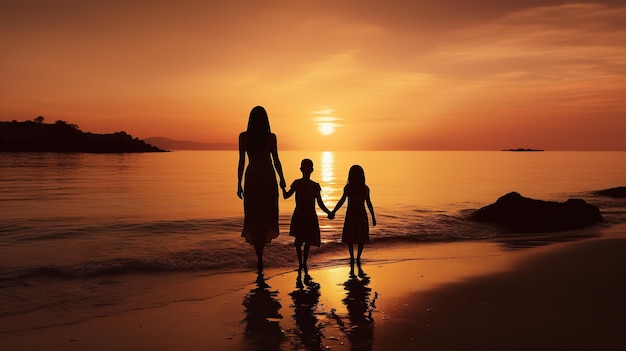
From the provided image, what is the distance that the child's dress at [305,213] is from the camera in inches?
369

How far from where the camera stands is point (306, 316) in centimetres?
641

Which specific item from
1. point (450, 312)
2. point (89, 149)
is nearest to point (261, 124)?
point (450, 312)

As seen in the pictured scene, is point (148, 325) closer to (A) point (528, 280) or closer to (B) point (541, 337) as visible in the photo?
(B) point (541, 337)

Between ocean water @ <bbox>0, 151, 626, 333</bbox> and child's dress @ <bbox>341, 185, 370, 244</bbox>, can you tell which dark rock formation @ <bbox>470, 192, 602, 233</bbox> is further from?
child's dress @ <bbox>341, 185, 370, 244</bbox>

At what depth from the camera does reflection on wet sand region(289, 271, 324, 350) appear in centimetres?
534

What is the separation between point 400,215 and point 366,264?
12447 millimetres

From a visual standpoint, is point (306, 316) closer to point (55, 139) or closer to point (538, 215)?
point (538, 215)

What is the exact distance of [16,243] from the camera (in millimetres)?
14383

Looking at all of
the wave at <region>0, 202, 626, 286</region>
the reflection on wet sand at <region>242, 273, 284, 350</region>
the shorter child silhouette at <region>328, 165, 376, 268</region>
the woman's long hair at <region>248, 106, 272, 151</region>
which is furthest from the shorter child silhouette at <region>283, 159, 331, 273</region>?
the wave at <region>0, 202, 626, 286</region>

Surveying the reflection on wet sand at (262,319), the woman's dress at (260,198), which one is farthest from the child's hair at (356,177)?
the reflection on wet sand at (262,319)

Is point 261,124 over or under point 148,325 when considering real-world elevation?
over

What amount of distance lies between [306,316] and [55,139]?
557 ft

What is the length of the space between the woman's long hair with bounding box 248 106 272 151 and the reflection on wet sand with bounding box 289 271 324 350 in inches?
109

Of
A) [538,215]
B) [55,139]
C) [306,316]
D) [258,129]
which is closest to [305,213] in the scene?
[258,129]
